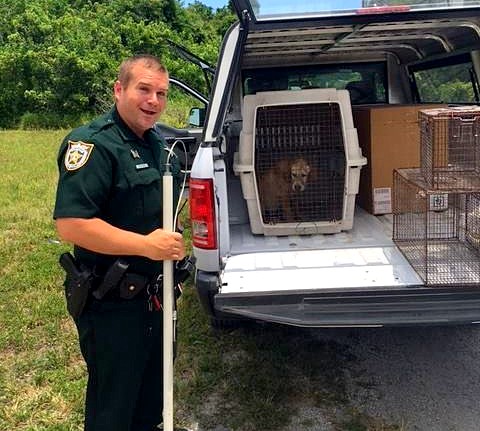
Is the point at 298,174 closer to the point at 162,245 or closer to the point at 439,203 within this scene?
the point at 439,203

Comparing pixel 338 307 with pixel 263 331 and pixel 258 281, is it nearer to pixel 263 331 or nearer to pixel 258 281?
pixel 258 281

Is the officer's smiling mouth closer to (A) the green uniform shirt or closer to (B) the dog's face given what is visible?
(A) the green uniform shirt

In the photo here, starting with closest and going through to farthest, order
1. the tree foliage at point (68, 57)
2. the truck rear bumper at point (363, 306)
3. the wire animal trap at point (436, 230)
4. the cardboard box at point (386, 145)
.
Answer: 1. the truck rear bumper at point (363, 306)
2. the wire animal trap at point (436, 230)
3. the cardboard box at point (386, 145)
4. the tree foliage at point (68, 57)

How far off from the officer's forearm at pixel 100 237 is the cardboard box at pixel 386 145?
91.3 inches

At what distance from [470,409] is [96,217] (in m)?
2.13

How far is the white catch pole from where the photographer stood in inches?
79.5

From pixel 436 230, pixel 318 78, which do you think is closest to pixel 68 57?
pixel 318 78

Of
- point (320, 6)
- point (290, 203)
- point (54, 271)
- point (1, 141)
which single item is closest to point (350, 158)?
point (290, 203)

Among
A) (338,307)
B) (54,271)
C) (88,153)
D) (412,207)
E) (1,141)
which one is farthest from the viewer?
(1,141)

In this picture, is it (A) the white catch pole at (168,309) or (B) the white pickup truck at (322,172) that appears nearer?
(A) the white catch pole at (168,309)

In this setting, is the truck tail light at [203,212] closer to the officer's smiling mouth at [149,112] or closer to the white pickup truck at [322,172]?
the white pickup truck at [322,172]

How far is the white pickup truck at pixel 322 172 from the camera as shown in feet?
8.54

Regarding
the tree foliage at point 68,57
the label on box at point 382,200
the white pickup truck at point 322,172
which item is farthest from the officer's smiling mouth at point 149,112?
the tree foliage at point 68,57

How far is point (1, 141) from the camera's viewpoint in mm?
15312
